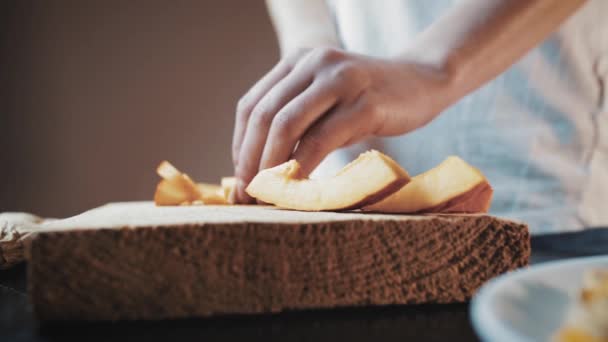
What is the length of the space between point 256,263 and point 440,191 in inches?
8.4

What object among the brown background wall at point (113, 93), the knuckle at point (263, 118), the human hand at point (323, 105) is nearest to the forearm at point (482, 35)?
the human hand at point (323, 105)

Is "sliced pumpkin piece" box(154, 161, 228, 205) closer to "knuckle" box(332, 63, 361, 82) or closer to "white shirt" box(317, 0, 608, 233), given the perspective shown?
"knuckle" box(332, 63, 361, 82)

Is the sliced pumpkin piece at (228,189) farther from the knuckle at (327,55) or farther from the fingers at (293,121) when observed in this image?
the knuckle at (327,55)

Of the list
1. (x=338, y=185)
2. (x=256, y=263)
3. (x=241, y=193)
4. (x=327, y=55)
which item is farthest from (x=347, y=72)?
(x=256, y=263)

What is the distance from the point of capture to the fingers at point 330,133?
88 cm

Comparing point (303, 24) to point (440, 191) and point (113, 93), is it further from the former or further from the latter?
point (113, 93)

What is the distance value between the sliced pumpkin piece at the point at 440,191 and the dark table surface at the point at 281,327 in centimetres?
11

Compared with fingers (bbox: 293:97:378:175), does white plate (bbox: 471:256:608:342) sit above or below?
below

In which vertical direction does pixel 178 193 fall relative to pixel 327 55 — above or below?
below

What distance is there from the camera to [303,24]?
163 centimetres

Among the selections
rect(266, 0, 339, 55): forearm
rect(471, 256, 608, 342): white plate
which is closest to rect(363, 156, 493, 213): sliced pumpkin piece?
rect(471, 256, 608, 342): white plate

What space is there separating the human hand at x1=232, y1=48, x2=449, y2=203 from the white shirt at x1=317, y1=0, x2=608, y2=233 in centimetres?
44

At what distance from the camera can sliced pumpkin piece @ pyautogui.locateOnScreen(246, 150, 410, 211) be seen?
54 centimetres

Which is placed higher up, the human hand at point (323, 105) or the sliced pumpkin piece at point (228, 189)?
the human hand at point (323, 105)
